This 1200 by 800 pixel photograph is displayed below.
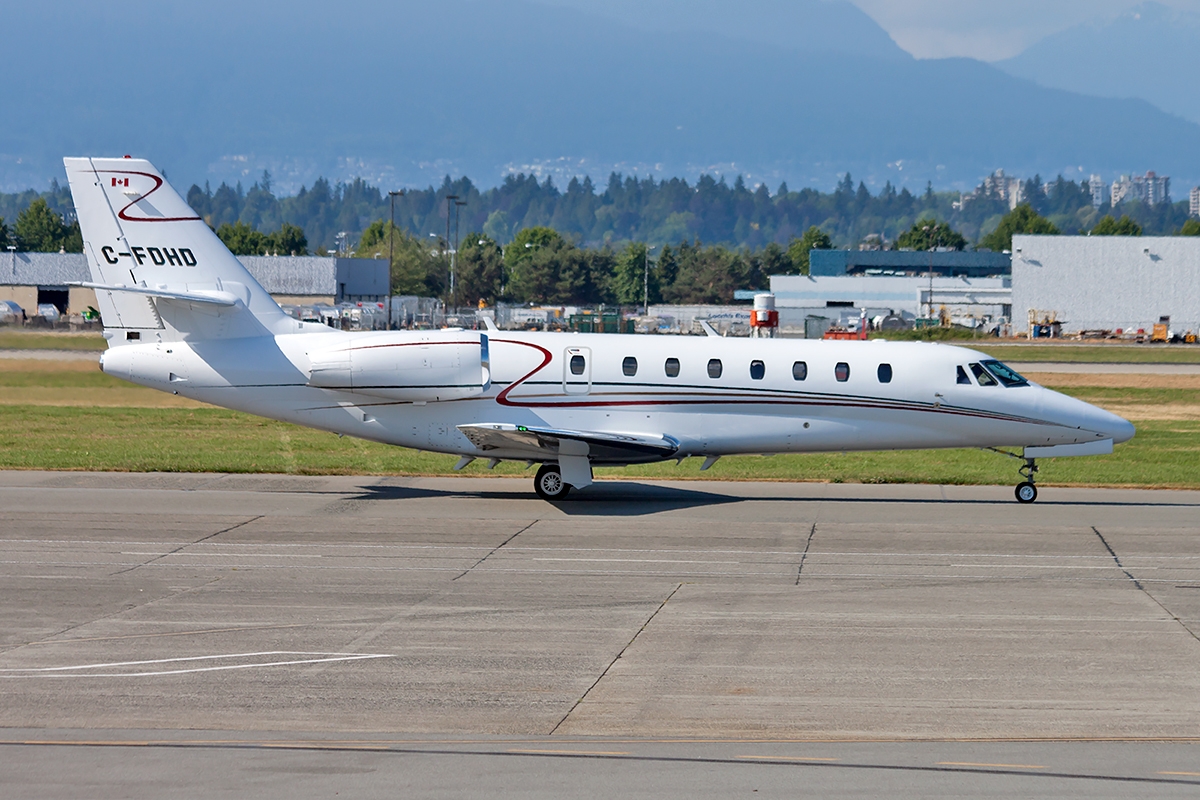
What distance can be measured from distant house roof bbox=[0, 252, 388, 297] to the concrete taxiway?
8424cm

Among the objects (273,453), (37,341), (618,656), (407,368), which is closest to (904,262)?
(37,341)

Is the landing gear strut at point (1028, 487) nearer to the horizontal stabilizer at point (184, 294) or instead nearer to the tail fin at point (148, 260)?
the tail fin at point (148, 260)

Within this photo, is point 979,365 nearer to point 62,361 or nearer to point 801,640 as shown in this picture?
point 801,640

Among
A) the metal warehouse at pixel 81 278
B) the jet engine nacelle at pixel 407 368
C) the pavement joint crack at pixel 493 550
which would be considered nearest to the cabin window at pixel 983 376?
the pavement joint crack at pixel 493 550

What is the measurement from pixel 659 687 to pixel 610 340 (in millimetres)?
13047

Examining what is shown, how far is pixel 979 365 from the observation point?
25.4 metres

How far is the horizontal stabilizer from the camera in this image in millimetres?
23625

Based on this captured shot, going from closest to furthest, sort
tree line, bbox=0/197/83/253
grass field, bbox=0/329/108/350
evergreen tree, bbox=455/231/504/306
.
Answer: grass field, bbox=0/329/108/350
evergreen tree, bbox=455/231/504/306
tree line, bbox=0/197/83/253

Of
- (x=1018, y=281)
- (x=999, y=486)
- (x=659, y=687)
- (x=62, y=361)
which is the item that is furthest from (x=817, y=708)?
(x=1018, y=281)

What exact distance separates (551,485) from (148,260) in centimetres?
890

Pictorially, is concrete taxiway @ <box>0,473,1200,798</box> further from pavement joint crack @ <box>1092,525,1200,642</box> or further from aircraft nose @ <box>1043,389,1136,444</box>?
aircraft nose @ <box>1043,389,1136,444</box>

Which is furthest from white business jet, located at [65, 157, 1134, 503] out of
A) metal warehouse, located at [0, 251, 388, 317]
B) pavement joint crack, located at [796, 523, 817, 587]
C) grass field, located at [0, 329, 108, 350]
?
metal warehouse, located at [0, 251, 388, 317]

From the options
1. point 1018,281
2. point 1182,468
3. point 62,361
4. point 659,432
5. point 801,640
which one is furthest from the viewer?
point 1018,281

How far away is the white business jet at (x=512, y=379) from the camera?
24.7 m
